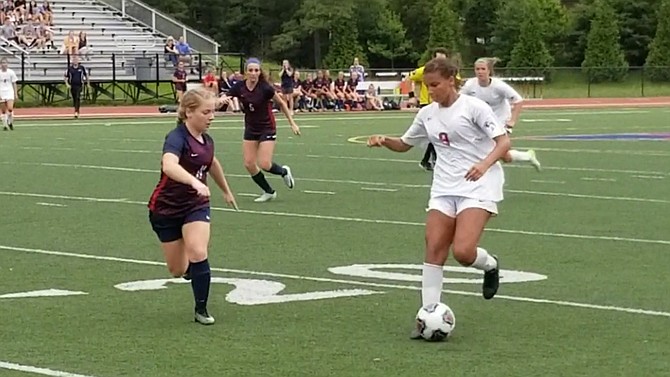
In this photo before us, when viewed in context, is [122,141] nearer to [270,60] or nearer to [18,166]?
[18,166]

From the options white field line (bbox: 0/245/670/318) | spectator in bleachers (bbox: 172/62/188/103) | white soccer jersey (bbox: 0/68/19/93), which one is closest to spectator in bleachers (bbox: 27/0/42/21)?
spectator in bleachers (bbox: 172/62/188/103)

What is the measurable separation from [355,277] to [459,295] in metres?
1.11

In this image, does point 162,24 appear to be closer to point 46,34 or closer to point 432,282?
point 46,34

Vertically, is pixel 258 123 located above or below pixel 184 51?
below

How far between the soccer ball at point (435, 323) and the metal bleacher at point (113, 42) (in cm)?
3841

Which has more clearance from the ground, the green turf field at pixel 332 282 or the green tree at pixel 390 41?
the green tree at pixel 390 41

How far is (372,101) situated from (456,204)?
39345mm

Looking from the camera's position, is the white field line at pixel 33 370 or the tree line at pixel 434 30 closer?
the white field line at pixel 33 370

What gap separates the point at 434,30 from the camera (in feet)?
241

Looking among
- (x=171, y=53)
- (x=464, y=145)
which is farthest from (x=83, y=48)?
(x=464, y=145)

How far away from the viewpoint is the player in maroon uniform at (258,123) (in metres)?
16.2

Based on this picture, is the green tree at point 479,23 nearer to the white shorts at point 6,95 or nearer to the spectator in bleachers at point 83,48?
the spectator in bleachers at point 83,48

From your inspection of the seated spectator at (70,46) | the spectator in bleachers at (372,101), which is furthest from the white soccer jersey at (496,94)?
the seated spectator at (70,46)

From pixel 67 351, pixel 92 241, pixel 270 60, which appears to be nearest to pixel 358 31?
pixel 270 60
